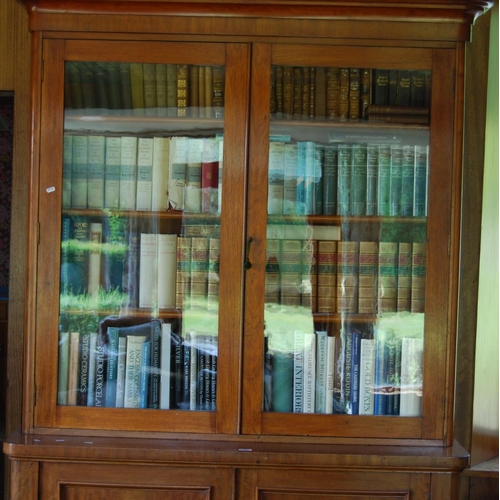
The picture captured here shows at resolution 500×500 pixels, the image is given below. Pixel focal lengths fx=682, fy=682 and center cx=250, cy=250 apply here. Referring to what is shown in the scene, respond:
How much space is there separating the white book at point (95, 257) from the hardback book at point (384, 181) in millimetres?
881

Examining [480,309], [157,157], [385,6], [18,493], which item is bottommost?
[18,493]

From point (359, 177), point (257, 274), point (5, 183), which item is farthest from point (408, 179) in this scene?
point (5, 183)

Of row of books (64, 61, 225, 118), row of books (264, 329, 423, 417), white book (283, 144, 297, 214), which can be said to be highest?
row of books (64, 61, 225, 118)

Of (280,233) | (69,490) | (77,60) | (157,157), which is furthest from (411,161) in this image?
(69,490)

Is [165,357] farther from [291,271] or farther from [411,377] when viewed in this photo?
[411,377]

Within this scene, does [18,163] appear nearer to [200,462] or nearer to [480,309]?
[200,462]

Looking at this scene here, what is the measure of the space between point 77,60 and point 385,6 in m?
0.93

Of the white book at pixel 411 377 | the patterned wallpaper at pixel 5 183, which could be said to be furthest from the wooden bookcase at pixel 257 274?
the patterned wallpaper at pixel 5 183

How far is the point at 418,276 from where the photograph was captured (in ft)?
6.86

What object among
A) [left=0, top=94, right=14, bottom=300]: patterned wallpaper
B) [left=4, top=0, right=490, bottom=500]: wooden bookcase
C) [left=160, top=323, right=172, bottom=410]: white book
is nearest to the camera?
[left=4, top=0, right=490, bottom=500]: wooden bookcase

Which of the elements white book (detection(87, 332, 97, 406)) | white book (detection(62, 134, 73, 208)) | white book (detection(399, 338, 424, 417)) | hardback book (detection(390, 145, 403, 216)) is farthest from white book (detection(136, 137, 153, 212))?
white book (detection(399, 338, 424, 417))

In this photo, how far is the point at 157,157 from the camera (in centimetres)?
214

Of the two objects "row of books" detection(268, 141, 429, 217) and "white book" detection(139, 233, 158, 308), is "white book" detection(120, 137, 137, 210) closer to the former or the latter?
"white book" detection(139, 233, 158, 308)

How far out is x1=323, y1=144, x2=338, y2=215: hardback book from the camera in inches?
84.3
